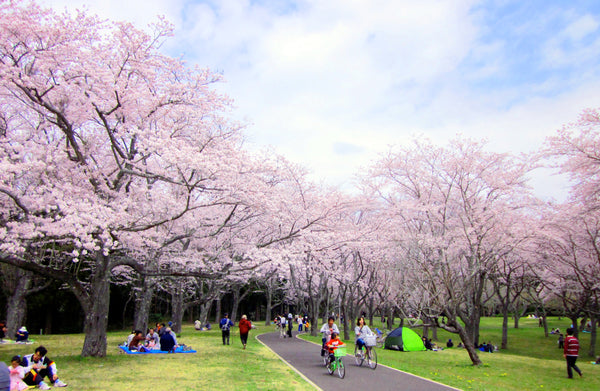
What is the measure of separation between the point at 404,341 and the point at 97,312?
53.9 ft

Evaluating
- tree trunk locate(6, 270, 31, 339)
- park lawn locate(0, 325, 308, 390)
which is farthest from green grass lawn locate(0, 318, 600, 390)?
tree trunk locate(6, 270, 31, 339)

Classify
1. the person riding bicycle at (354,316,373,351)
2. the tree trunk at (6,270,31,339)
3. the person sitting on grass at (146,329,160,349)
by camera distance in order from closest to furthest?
the person riding bicycle at (354,316,373,351)
the person sitting on grass at (146,329,160,349)
the tree trunk at (6,270,31,339)

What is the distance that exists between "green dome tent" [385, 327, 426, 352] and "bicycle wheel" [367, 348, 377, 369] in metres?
10.9

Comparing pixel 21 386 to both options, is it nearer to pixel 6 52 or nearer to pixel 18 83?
pixel 18 83

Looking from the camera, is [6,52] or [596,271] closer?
[6,52]

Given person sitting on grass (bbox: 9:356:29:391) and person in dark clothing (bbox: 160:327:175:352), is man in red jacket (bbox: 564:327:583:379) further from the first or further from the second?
person sitting on grass (bbox: 9:356:29:391)

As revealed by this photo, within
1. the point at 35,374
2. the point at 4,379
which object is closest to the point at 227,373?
the point at 35,374

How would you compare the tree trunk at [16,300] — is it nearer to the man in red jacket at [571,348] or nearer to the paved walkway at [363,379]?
the paved walkway at [363,379]

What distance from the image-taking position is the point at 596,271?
65.8ft

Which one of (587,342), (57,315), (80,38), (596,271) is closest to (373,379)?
(80,38)

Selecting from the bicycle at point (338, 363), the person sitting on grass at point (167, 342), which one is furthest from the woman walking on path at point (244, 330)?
the bicycle at point (338, 363)

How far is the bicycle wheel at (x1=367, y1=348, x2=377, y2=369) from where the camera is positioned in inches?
519

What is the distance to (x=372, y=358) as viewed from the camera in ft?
43.8

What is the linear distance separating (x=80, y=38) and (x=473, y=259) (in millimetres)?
17733
